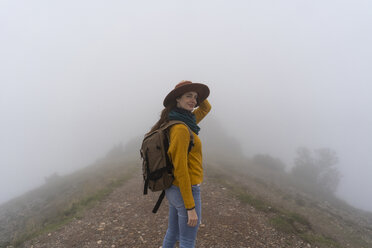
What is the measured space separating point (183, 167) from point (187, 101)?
1.03 meters

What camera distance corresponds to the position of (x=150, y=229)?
7914mm

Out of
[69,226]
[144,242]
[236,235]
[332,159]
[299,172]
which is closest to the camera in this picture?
[144,242]

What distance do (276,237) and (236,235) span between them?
141cm

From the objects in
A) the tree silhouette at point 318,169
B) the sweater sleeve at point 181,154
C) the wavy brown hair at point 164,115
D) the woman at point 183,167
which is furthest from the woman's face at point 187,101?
the tree silhouette at point 318,169

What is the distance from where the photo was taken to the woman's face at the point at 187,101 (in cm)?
324

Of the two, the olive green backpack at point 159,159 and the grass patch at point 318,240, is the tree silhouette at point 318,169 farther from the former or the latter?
the olive green backpack at point 159,159

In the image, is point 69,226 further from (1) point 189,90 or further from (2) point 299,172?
(2) point 299,172

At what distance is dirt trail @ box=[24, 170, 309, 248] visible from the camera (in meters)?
7.07

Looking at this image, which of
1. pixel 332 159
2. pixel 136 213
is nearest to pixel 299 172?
pixel 332 159

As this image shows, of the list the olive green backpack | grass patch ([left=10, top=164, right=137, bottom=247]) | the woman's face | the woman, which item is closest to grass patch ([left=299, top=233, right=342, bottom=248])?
the woman

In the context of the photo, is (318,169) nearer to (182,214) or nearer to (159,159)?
(182,214)

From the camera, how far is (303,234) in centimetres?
793

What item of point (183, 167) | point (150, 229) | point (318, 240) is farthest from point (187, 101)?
point (318, 240)

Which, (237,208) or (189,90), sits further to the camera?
(237,208)
